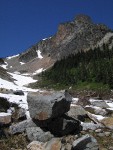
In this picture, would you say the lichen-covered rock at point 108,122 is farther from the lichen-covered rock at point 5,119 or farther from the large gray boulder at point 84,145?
the lichen-covered rock at point 5,119

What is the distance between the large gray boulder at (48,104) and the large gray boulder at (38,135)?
649 mm

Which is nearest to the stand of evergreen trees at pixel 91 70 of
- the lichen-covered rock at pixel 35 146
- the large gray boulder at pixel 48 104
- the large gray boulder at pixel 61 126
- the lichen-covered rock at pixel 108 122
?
the lichen-covered rock at pixel 108 122

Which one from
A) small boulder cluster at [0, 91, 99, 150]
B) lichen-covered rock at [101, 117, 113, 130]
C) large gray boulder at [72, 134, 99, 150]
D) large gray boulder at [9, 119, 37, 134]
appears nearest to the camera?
large gray boulder at [72, 134, 99, 150]

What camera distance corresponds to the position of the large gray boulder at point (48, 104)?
1752 centimetres

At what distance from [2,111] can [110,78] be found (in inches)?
2541

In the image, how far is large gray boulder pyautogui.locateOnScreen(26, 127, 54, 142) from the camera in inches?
677

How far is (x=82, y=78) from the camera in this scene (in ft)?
342

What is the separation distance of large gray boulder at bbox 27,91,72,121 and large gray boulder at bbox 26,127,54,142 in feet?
2.13

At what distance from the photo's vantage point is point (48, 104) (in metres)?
17.6

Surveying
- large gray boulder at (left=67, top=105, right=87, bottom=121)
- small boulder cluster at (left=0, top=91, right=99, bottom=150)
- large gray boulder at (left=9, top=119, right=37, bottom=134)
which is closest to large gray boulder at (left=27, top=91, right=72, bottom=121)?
small boulder cluster at (left=0, top=91, right=99, bottom=150)

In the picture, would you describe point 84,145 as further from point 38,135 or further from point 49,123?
point 49,123

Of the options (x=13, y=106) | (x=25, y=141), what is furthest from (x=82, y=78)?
(x=25, y=141)

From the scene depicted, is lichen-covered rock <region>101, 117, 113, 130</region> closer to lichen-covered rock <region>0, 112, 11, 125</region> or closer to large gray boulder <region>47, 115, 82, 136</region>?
large gray boulder <region>47, 115, 82, 136</region>

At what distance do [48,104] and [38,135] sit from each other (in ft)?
5.43
